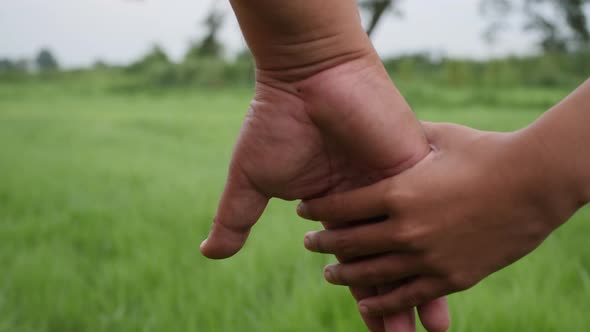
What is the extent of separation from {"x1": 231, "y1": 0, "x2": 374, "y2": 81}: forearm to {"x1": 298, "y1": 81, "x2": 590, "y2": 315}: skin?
18 centimetres

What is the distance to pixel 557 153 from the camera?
24.0 inches

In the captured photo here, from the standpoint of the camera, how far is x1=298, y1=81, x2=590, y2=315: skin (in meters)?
0.62

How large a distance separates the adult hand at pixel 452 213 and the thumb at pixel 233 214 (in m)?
0.12

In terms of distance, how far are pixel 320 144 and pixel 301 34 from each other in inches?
6.3

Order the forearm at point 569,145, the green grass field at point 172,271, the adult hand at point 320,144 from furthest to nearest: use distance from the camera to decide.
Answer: the green grass field at point 172,271 < the adult hand at point 320,144 < the forearm at point 569,145

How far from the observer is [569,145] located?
1.99ft

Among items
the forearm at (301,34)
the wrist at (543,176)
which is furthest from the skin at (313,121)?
the wrist at (543,176)

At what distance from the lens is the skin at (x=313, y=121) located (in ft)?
2.29

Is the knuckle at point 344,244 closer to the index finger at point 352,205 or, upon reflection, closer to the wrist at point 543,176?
the index finger at point 352,205

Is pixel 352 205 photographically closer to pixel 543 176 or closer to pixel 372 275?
pixel 372 275

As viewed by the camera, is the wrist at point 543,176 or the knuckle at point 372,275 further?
the knuckle at point 372,275

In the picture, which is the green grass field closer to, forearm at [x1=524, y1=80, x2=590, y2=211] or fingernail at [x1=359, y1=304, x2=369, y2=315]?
fingernail at [x1=359, y1=304, x2=369, y2=315]

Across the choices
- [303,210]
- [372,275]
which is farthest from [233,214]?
[372,275]

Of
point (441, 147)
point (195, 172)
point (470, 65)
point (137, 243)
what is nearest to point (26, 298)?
point (137, 243)
